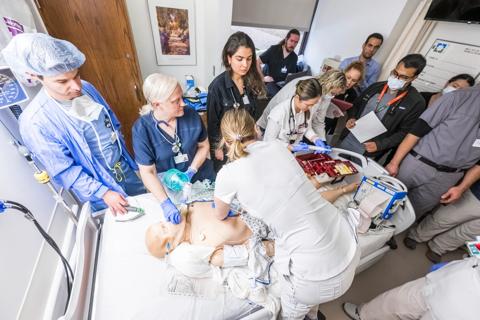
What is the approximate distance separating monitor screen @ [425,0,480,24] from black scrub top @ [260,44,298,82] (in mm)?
1647

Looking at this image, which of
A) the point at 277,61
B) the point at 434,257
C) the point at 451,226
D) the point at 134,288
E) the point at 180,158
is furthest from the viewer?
the point at 277,61

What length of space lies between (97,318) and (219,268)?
0.58 m

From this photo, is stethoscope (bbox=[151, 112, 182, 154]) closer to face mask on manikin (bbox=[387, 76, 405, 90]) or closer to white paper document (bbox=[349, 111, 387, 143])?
white paper document (bbox=[349, 111, 387, 143])

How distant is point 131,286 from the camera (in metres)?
1.00

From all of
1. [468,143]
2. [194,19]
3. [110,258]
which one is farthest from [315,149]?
[194,19]

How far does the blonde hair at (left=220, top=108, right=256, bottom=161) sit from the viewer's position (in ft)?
2.82

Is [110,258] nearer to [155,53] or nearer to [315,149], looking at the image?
[315,149]

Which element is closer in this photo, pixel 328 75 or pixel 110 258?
pixel 110 258

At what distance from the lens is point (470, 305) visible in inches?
31.7

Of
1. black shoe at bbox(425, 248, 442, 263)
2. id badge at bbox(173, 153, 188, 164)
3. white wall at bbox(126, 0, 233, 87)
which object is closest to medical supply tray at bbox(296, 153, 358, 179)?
id badge at bbox(173, 153, 188, 164)

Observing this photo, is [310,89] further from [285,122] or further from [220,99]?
[220,99]

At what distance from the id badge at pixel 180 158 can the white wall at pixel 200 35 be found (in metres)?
1.63

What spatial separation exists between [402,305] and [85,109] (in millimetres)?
2105

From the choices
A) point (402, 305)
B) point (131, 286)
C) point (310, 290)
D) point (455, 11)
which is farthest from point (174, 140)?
point (455, 11)
